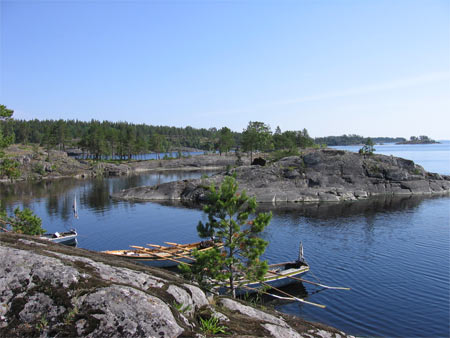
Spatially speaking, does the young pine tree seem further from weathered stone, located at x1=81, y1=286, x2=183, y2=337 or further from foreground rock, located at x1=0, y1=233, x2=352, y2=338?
weathered stone, located at x1=81, y1=286, x2=183, y2=337

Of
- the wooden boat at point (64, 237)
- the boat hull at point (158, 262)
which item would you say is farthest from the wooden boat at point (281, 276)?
the wooden boat at point (64, 237)

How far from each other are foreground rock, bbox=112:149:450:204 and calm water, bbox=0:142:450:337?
19.0ft

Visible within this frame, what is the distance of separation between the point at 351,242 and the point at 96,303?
3735 centimetres

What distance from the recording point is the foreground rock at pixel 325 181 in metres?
72.0

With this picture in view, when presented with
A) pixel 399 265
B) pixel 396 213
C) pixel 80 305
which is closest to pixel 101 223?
pixel 399 265

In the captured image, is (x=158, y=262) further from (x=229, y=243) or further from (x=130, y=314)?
(x=130, y=314)

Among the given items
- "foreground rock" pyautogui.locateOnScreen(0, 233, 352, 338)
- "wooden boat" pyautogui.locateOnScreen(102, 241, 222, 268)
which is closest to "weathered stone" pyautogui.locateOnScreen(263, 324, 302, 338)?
"foreground rock" pyautogui.locateOnScreen(0, 233, 352, 338)

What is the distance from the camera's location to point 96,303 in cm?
954

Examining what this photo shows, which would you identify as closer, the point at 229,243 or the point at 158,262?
the point at 229,243

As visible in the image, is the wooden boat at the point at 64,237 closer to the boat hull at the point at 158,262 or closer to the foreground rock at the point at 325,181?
the boat hull at the point at 158,262

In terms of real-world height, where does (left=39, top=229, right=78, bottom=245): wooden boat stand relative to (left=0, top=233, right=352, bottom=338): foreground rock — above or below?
below

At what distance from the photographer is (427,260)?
34.0 metres

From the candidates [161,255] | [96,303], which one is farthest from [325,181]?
[96,303]

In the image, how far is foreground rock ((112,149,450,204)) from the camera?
7200cm
